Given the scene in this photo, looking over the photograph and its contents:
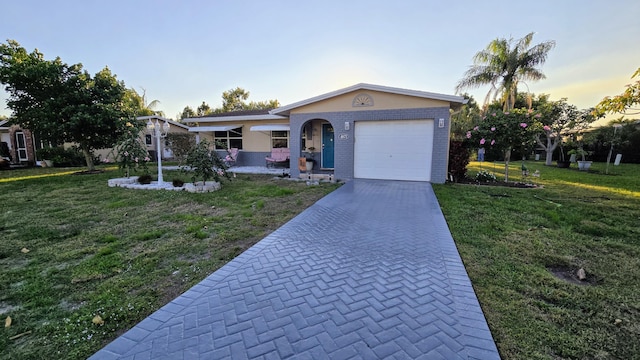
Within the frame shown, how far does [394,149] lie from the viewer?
1059cm

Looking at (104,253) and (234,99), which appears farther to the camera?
(234,99)

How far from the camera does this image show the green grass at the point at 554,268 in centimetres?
217

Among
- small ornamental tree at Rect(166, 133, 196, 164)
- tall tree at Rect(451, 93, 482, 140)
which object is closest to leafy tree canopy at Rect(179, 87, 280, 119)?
small ornamental tree at Rect(166, 133, 196, 164)

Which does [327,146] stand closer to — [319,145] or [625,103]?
[319,145]

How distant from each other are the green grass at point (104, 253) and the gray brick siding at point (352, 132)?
373 centimetres

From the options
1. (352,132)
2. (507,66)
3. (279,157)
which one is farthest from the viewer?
(507,66)

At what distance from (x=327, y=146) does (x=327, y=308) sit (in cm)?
1161

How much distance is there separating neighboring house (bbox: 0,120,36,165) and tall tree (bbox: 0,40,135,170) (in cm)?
847

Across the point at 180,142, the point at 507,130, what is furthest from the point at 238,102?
the point at 507,130

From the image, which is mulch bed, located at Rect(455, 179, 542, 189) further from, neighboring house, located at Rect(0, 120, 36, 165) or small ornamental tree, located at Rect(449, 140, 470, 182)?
neighboring house, located at Rect(0, 120, 36, 165)

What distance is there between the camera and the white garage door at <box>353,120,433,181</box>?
1021 centimetres

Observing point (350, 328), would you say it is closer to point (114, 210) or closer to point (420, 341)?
point (420, 341)

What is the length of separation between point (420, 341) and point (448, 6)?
480 inches

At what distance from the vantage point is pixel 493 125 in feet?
31.8
